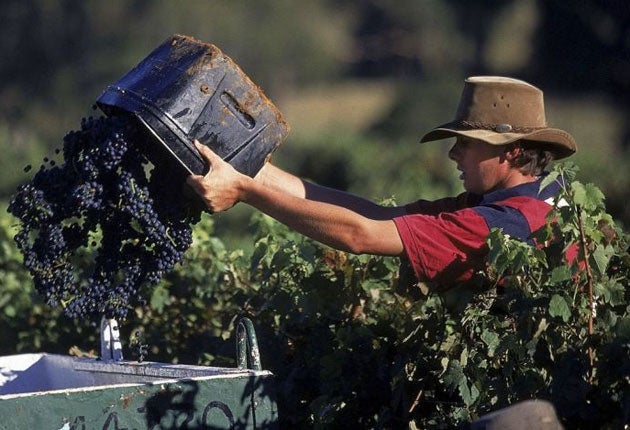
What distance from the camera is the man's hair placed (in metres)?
4.40

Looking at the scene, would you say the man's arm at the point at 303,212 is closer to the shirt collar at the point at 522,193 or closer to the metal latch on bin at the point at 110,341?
the shirt collar at the point at 522,193

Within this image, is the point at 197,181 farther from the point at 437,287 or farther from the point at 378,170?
the point at 378,170

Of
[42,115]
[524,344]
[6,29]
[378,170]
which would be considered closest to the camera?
[524,344]

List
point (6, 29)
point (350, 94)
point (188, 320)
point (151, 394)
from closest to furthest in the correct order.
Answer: point (151, 394), point (188, 320), point (6, 29), point (350, 94)

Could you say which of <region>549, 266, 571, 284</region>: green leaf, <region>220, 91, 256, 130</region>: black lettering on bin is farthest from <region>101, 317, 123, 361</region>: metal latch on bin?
<region>549, 266, 571, 284</region>: green leaf

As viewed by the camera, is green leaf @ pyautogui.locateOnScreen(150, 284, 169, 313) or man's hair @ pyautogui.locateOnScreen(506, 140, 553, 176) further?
green leaf @ pyautogui.locateOnScreen(150, 284, 169, 313)

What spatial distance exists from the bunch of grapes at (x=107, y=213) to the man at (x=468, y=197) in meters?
0.17

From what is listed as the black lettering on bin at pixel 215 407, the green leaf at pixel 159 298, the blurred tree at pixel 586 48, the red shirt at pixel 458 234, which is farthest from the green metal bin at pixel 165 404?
the blurred tree at pixel 586 48

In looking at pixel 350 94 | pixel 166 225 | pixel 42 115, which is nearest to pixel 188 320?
pixel 166 225

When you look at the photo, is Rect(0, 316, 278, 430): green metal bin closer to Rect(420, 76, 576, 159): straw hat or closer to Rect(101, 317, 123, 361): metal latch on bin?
Rect(101, 317, 123, 361): metal latch on bin

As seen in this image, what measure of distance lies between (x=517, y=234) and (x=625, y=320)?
0.58m

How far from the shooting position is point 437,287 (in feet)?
13.6

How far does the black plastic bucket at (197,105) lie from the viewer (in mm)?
3969

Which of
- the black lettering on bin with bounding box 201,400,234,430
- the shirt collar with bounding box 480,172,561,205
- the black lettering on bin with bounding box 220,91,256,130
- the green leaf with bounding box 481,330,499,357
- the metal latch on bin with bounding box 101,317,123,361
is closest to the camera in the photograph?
the black lettering on bin with bounding box 201,400,234,430
